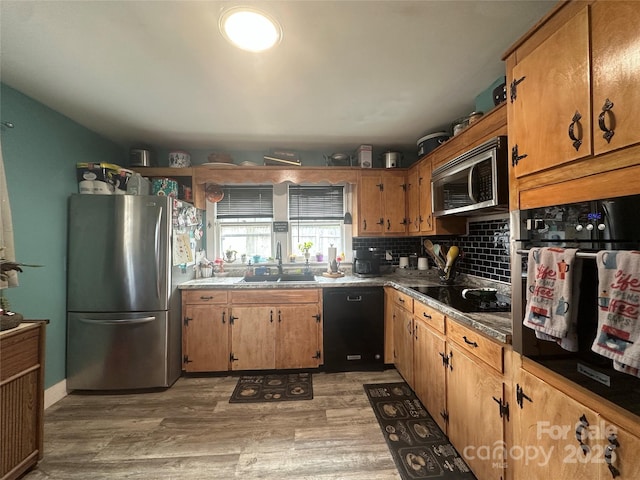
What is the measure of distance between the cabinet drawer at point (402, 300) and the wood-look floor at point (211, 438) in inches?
32.5

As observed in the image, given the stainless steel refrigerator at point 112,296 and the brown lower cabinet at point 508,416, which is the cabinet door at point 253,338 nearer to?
the stainless steel refrigerator at point 112,296

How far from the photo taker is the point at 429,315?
1.80 meters

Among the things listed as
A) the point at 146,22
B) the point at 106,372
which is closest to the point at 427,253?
the point at 146,22

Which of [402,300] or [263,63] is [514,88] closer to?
[263,63]

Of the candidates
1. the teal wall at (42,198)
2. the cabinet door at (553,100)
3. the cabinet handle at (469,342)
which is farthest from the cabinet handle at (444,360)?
the teal wall at (42,198)

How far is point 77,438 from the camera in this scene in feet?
5.70

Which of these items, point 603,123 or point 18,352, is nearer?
point 603,123

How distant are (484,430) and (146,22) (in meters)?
2.68

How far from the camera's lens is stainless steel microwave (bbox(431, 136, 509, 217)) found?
1.47 meters

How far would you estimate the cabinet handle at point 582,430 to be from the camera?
817mm

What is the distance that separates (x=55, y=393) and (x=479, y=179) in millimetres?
3661

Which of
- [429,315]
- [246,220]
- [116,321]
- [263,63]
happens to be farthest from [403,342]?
[116,321]

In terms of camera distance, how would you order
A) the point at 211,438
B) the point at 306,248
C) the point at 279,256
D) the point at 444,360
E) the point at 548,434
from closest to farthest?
the point at 548,434 < the point at 444,360 < the point at 211,438 < the point at 279,256 < the point at 306,248

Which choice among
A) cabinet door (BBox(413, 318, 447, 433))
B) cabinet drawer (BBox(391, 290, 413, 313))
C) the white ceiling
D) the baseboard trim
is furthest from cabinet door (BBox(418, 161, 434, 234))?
the baseboard trim
